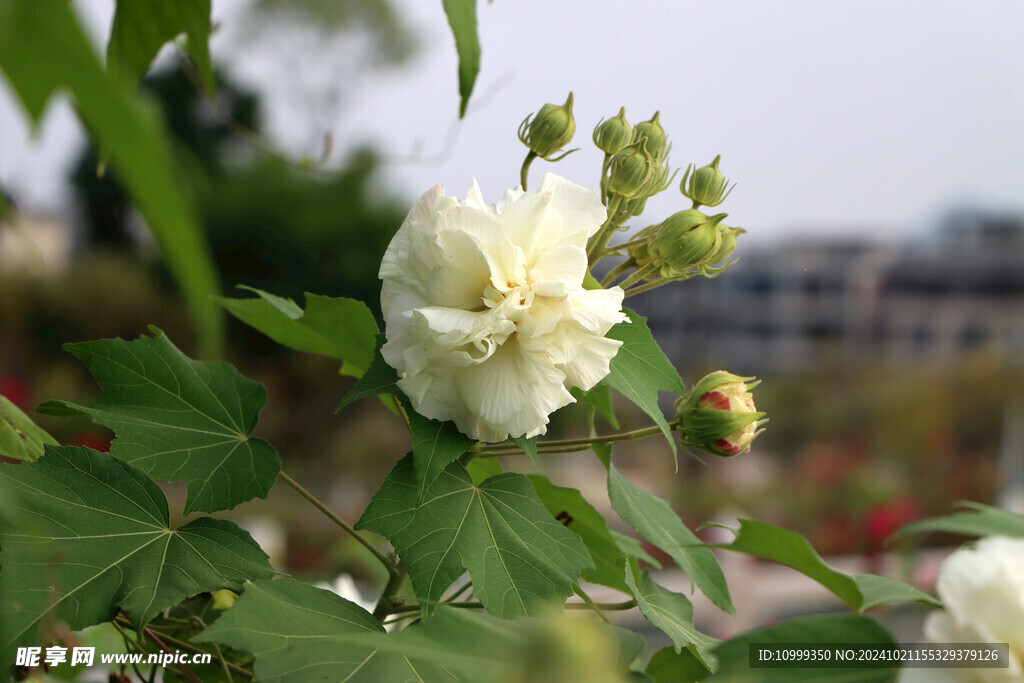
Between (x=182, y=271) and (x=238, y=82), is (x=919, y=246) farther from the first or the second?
(x=182, y=271)

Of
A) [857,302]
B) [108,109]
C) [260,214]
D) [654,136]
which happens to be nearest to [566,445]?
[654,136]

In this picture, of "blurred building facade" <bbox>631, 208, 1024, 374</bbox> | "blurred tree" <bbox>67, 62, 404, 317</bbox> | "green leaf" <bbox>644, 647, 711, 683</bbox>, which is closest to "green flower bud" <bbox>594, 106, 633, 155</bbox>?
"green leaf" <bbox>644, 647, 711, 683</bbox>

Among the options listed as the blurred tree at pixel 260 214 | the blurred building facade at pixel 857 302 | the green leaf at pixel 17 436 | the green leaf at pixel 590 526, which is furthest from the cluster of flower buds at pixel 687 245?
the blurred building facade at pixel 857 302

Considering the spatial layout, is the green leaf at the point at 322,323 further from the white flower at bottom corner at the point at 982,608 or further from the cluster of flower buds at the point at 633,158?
the white flower at bottom corner at the point at 982,608

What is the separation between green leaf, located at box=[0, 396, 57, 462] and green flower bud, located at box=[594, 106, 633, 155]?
25 centimetres

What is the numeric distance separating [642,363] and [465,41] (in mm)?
138

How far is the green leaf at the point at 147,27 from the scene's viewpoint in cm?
25

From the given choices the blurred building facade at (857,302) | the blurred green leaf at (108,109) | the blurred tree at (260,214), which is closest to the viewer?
the blurred green leaf at (108,109)

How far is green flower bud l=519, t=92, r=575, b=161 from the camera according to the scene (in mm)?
353

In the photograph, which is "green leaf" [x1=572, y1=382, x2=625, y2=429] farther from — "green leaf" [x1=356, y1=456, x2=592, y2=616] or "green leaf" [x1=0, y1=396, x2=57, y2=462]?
"green leaf" [x1=0, y1=396, x2=57, y2=462]

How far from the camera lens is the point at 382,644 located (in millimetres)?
158

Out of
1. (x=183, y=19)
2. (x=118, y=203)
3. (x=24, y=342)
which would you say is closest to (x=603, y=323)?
(x=183, y=19)

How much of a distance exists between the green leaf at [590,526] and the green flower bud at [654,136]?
145 mm

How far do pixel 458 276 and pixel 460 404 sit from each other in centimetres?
4
